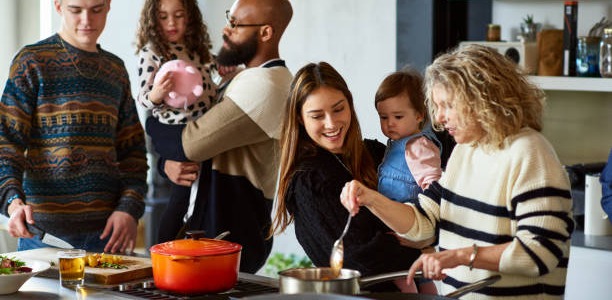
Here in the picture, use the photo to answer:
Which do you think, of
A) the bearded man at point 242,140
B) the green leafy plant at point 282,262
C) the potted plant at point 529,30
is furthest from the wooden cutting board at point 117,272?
the green leafy plant at point 282,262

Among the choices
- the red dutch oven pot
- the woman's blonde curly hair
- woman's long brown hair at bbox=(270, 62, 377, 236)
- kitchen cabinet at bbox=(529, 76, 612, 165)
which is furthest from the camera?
kitchen cabinet at bbox=(529, 76, 612, 165)

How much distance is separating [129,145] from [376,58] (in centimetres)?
181

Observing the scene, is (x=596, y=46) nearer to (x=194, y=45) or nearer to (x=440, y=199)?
(x=194, y=45)

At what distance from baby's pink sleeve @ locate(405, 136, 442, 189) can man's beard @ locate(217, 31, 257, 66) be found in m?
0.78

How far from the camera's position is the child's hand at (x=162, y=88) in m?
3.04

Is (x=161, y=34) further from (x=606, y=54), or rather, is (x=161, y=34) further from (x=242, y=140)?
(x=606, y=54)

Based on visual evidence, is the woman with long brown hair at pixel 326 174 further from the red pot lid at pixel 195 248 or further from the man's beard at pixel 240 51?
the man's beard at pixel 240 51

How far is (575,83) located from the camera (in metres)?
3.90

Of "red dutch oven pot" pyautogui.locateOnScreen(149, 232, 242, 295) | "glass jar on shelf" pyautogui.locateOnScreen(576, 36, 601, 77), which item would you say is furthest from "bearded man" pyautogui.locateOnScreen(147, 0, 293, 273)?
"glass jar on shelf" pyautogui.locateOnScreen(576, 36, 601, 77)

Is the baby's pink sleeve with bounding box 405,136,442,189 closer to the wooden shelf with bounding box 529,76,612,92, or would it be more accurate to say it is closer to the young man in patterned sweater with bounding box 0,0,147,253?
the young man in patterned sweater with bounding box 0,0,147,253

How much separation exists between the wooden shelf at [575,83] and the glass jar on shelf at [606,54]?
5 cm

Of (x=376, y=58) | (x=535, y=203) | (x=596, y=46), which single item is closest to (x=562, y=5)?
(x=596, y=46)

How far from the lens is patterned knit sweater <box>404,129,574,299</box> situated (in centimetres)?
193

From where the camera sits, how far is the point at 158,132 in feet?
10.3
